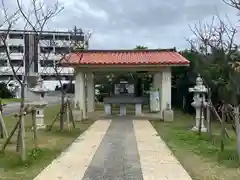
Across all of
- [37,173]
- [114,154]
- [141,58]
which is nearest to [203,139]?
[114,154]

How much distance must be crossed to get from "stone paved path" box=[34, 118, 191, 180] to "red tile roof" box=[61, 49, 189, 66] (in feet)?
23.3

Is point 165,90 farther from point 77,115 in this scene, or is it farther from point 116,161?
point 116,161

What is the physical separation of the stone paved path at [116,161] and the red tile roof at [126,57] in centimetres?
710

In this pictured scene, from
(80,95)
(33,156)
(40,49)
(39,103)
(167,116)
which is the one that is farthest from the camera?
(40,49)

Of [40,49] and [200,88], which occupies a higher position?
[40,49]

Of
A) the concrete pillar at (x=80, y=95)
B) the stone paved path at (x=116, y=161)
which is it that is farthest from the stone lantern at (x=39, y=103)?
the concrete pillar at (x=80, y=95)

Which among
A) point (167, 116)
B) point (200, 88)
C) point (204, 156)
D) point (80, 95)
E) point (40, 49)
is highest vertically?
point (40, 49)

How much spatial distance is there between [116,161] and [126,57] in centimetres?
1246

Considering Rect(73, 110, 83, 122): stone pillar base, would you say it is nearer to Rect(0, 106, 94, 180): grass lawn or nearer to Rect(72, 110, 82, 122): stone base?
Rect(72, 110, 82, 122): stone base

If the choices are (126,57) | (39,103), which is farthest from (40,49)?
(39,103)

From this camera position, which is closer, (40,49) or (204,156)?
(204,156)

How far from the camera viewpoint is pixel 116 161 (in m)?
8.06

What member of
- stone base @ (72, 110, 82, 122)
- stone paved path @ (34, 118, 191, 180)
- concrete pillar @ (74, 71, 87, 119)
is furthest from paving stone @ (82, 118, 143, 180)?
concrete pillar @ (74, 71, 87, 119)

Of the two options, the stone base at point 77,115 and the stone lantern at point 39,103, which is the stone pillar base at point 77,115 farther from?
the stone lantern at point 39,103
